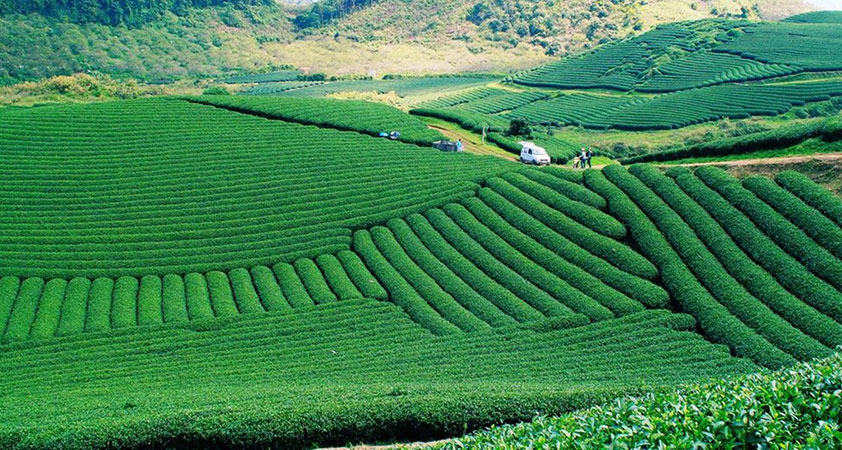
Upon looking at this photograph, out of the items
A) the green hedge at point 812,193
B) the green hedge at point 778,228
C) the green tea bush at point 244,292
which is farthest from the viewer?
the green tea bush at point 244,292

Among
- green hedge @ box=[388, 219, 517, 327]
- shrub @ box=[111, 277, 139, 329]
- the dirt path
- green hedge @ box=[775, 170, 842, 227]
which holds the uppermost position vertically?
the dirt path

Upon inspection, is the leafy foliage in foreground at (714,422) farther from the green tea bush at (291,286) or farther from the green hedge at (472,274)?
the green tea bush at (291,286)

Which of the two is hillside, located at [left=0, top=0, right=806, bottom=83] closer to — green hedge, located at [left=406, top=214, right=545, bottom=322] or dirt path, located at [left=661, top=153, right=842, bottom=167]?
green hedge, located at [left=406, top=214, right=545, bottom=322]

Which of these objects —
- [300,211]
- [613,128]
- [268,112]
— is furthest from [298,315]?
[613,128]

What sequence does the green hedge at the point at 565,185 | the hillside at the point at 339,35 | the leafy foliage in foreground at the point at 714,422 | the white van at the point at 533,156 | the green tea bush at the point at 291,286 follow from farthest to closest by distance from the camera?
the hillside at the point at 339,35
the white van at the point at 533,156
the green hedge at the point at 565,185
the green tea bush at the point at 291,286
the leafy foliage in foreground at the point at 714,422

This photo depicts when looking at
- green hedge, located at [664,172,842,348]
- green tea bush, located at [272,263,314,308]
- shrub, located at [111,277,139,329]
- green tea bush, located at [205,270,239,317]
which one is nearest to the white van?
green hedge, located at [664,172,842,348]

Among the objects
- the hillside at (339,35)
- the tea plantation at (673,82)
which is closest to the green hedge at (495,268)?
the tea plantation at (673,82)
